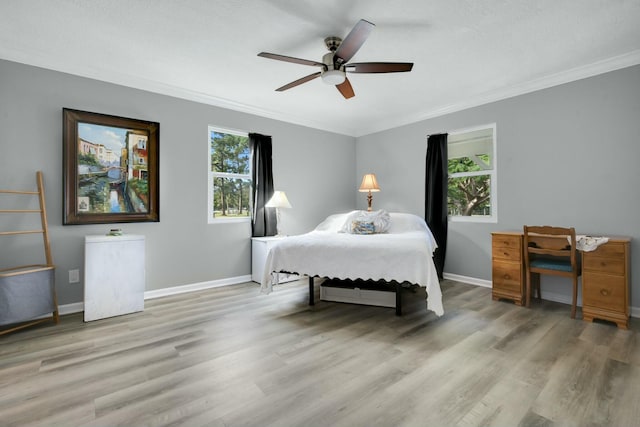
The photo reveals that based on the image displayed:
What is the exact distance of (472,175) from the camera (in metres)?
4.21

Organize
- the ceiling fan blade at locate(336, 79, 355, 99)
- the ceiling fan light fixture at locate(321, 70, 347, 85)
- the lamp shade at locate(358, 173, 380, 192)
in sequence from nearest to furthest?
the ceiling fan light fixture at locate(321, 70, 347, 85), the ceiling fan blade at locate(336, 79, 355, 99), the lamp shade at locate(358, 173, 380, 192)

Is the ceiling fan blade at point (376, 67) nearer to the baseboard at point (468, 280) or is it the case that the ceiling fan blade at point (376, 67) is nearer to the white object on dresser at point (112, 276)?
the white object on dresser at point (112, 276)

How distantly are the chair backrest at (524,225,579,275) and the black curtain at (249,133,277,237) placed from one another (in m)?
3.22

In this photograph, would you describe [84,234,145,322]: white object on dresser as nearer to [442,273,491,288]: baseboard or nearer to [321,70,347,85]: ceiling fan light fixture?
[321,70,347,85]: ceiling fan light fixture

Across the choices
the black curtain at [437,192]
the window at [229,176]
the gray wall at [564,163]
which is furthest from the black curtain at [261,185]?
the gray wall at [564,163]

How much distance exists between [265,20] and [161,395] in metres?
2.69

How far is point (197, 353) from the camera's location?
2.20 metres

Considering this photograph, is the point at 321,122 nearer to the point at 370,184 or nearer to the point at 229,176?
the point at 370,184

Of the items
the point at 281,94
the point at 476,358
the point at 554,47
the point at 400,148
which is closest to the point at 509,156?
the point at 554,47

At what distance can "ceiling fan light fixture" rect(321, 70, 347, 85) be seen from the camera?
98.7 inches

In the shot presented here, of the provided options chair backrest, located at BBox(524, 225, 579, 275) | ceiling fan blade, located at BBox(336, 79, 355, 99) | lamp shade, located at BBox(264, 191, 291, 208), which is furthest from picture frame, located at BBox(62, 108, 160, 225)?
chair backrest, located at BBox(524, 225, 579, 275)

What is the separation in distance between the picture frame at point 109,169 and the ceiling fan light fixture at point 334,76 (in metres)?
2.24

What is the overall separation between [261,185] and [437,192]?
261 centimetres

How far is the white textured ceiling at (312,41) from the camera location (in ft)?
7.34
